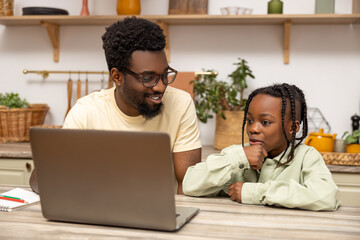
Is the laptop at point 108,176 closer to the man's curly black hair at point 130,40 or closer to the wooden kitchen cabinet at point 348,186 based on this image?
the man's curly black hair at point 130,40

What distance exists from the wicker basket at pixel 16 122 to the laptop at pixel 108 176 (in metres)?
1.73

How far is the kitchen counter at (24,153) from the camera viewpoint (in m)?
2.16

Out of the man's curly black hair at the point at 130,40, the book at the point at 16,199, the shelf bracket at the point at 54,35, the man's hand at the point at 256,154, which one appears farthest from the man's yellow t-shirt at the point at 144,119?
the shelf bracket at the point at 54,35

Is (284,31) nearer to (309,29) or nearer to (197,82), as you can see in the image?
(309,29)

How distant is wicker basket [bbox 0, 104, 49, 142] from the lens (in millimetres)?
2615

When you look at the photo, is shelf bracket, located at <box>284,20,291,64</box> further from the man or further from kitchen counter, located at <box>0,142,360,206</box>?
the man

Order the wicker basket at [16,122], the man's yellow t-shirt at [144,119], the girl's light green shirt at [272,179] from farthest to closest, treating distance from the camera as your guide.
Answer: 1. the wicker basket at [16,122]
2. the man's yellow t-shirt at [144,119]
3. the girl's light green shirt at [272,179]

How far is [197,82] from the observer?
8.66 feet

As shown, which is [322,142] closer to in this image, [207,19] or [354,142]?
[354,142]

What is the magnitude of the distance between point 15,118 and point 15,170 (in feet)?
1.12

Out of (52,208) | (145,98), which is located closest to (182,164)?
(145,98)

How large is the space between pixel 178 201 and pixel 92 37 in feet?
6.09

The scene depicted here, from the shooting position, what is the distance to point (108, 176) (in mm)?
938

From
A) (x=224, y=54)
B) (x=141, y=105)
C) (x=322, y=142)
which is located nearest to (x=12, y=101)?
(x=224, y=54)
